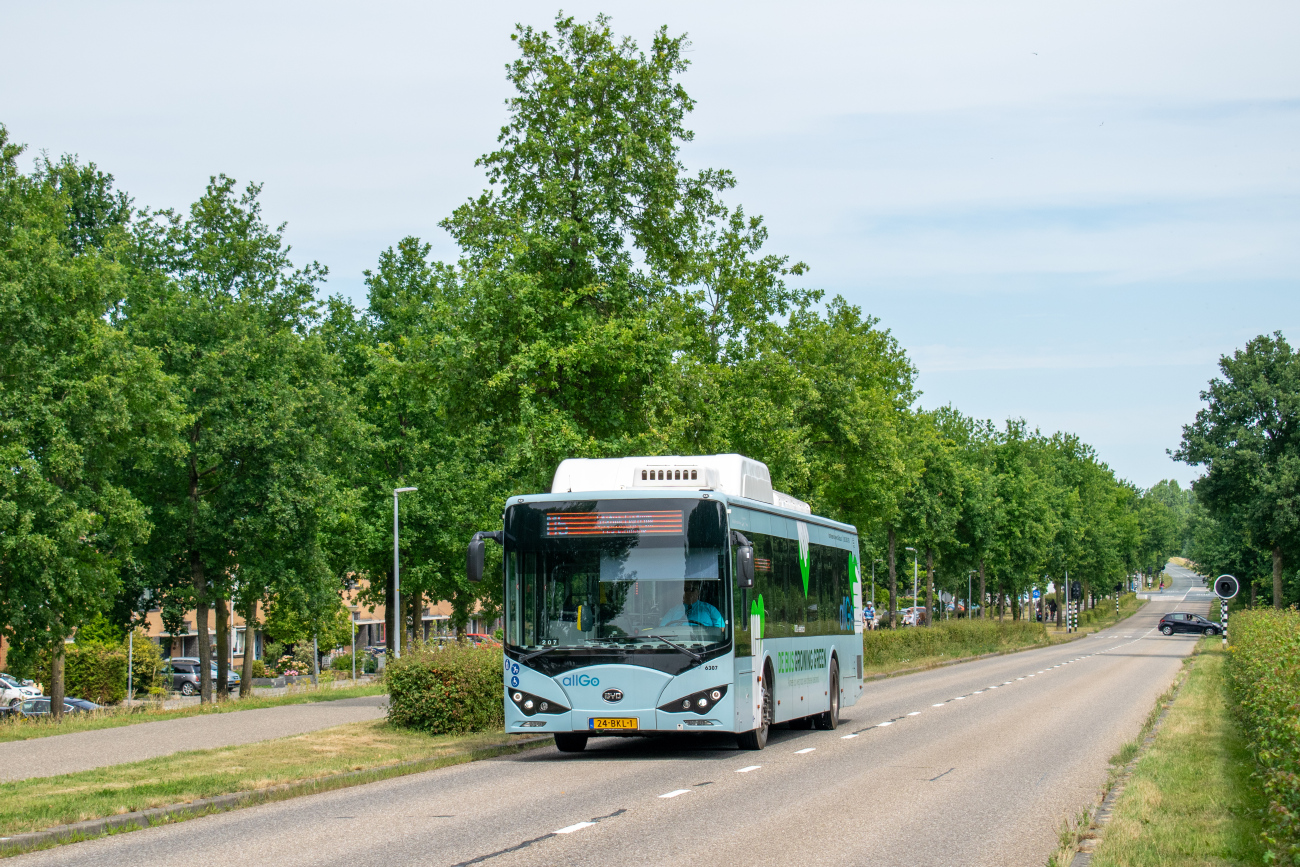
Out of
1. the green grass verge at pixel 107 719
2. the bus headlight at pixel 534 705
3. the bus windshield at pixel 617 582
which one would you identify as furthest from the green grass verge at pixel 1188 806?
the green grass verge at pixel 107 719

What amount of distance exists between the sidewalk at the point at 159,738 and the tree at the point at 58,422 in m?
5.49

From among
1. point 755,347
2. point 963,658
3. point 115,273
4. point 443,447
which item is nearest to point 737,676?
point 755,347

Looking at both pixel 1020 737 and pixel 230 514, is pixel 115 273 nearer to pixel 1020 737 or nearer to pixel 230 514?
pixel 230 514

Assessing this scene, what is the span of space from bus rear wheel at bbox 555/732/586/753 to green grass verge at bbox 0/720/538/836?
810mm

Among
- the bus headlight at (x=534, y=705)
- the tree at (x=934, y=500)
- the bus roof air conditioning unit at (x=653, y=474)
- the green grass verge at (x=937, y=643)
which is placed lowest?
the green grass verge at (x=937, y=643)

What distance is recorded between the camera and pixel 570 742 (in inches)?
663

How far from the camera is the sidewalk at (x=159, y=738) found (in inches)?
642

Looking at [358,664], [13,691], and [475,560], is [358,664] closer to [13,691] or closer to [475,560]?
[13,691]

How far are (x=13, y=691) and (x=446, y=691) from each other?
45439 millimetres

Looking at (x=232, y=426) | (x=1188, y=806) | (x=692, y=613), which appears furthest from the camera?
(x=232, y=426)

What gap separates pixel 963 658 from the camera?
50438 mm

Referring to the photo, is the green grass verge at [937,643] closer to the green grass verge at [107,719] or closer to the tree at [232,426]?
the green grass verge at [107,719]

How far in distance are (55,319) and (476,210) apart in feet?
36.2

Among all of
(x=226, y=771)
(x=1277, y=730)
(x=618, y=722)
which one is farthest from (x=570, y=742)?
(x=1277, y=730)
